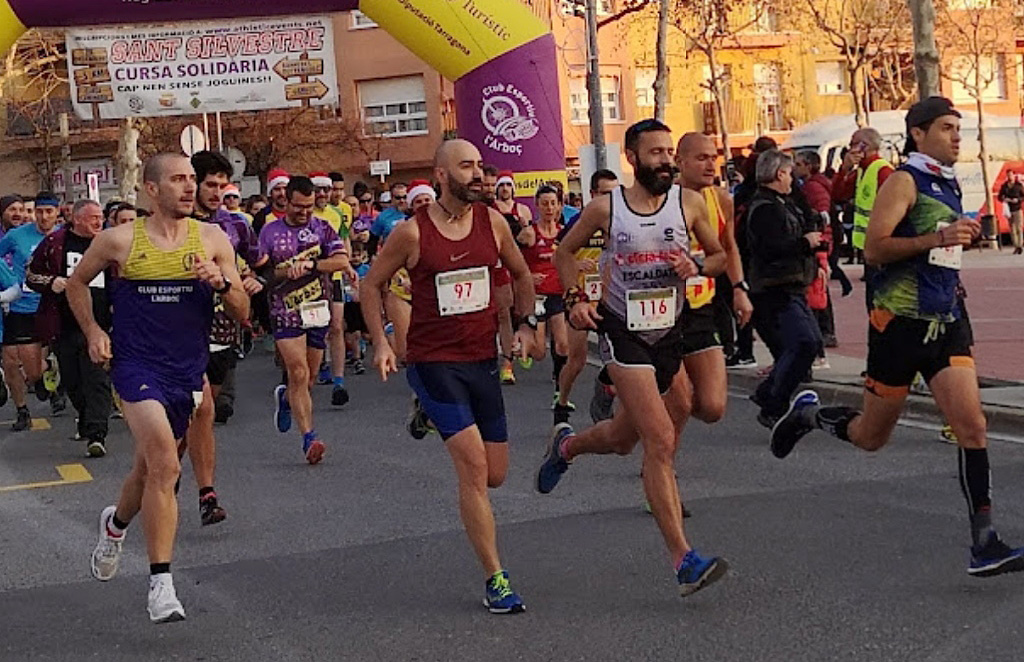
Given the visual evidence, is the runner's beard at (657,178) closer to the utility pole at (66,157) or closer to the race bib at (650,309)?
the race bib at (650,309)

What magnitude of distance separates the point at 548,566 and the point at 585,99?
4678 centimetres

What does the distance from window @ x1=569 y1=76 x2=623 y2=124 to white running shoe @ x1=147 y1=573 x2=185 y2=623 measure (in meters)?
46.7

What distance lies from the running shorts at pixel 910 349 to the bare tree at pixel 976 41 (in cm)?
3083

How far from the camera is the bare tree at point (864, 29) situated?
45406 mm

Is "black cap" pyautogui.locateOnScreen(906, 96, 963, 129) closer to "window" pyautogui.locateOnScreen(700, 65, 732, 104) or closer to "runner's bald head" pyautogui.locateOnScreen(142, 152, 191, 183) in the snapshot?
"runner's bald head" pyautogui.locateOnScreen(142, 152, 191, 183)

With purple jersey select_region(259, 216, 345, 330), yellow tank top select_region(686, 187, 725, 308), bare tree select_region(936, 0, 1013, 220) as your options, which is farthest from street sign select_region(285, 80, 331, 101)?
bare tree select_region(936, 0, 1013, 220)

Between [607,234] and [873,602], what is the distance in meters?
1.86

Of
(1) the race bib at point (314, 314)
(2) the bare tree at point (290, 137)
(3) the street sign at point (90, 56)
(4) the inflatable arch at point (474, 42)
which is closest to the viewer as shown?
(1) the race bib at point (314, 314)

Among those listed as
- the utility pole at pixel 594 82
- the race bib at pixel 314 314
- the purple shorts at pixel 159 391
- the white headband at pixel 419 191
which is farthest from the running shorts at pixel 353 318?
the purple shorts at pixel 159 391

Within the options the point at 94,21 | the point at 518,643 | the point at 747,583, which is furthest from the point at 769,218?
the point at 94,21

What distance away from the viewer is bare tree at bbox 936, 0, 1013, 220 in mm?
38062

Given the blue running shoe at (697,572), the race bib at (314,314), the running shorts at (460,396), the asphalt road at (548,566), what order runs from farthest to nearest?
the race bib at (314,314) < the running shorts at (460,396) < the blue running shoe at (697,572) < the asphalt road at (548,566)

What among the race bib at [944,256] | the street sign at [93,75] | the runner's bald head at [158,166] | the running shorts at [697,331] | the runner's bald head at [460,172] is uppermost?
the street sign at [93,75]

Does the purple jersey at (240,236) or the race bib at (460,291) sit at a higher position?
the purple jersey at (240,236)
